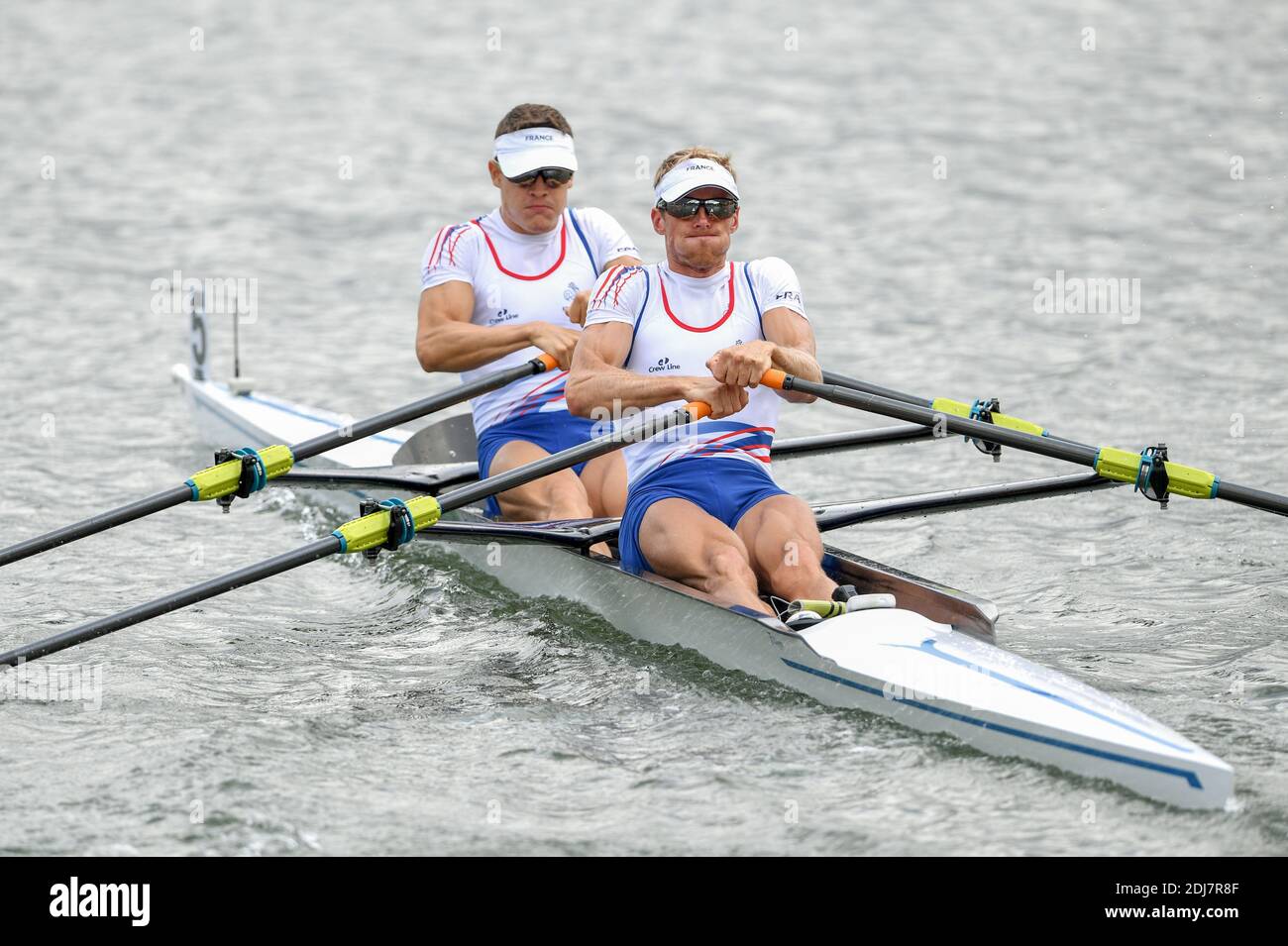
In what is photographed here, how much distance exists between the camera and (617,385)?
603 cm

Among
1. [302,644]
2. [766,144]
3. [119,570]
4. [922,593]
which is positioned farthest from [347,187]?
[922,593]

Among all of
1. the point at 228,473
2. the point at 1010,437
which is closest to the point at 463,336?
the point at 228,473

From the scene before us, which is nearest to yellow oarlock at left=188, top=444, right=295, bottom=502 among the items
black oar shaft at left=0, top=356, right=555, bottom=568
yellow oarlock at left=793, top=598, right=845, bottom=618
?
black oar shaft at left=0, top=356, right=555, bottom=568

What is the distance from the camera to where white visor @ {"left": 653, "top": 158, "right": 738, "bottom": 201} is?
19.7ft

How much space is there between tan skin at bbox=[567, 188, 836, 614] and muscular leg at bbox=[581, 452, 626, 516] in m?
0.99

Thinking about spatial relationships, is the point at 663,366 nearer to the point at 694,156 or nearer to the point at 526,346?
the point at 694,156

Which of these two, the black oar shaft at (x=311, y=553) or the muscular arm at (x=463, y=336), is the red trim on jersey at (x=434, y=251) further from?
the black oar shaft at (x=311, y=553)

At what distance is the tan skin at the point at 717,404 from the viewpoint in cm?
589

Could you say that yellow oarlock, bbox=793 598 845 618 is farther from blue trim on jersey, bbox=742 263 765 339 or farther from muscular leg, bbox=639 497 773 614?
blue trim on jersey, bbox=742 263 765 339

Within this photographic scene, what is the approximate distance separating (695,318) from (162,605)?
2.12 meters

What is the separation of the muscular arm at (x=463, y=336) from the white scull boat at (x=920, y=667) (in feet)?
2.42
